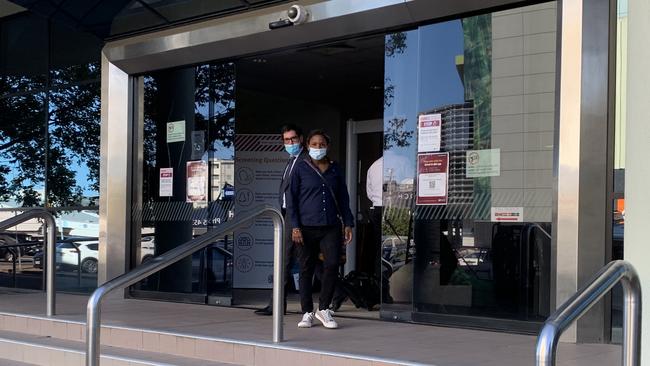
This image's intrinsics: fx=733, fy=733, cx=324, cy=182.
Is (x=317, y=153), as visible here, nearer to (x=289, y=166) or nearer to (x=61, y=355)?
(x=289, y=166)

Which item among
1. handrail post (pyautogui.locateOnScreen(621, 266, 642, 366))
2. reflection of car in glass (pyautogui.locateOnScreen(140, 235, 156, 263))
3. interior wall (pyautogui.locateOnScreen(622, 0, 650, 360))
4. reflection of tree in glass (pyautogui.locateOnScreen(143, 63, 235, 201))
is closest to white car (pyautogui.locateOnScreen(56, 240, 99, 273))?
reflection of car in glass (pyautogui.locateOnScreen(140, 235, 156, 263))

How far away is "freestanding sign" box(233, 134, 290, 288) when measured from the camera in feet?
31.1

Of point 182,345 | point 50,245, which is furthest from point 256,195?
point 182,345

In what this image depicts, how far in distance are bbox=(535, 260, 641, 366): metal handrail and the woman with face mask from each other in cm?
292

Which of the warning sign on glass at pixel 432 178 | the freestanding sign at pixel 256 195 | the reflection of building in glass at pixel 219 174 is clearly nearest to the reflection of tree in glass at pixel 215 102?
the reflection of building in glass at pixel 219 174

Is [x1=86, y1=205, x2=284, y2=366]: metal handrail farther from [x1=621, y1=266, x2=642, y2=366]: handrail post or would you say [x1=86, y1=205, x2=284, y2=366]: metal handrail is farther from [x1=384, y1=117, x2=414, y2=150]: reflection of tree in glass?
[x1=621, y1=266, x2=642, y2=366]: handrail post

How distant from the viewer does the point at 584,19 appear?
17.7 feet

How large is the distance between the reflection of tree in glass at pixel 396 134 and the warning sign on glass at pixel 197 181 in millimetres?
2433

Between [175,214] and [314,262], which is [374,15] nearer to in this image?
[314,262]

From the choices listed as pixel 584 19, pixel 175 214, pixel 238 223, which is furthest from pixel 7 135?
pixel 584 19

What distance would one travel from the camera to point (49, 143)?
10078 millimetres

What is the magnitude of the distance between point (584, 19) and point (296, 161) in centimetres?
253

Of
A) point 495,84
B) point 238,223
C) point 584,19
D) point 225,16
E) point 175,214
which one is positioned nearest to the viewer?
point 238,223

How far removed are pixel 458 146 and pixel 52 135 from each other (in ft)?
20.5
